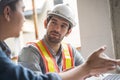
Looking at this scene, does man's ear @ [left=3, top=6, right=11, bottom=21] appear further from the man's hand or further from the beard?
the beard

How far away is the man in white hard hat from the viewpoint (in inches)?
66.8

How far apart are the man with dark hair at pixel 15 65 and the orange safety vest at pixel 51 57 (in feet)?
1.88

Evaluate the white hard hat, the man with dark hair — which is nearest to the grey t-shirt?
the white hard hat

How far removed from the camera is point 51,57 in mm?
1783

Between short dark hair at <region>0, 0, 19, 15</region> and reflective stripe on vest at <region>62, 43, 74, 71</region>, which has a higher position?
short dark hair at <region>0, 0, 19, 15</region>

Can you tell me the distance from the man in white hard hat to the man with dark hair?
21.7 inches

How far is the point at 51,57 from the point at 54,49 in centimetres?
10

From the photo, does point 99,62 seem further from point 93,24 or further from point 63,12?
point 93,24

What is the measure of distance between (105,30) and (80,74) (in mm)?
1220

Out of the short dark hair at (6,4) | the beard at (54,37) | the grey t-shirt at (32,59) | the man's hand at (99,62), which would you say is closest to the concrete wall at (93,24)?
the beard at (54,37)

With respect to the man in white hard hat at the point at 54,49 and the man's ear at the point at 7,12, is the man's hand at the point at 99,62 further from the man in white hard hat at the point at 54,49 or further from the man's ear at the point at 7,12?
the man in white hard hat at the point at 54,49

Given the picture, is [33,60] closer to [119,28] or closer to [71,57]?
[71,57]

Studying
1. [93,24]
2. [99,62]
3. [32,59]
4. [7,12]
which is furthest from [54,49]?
[7,12]

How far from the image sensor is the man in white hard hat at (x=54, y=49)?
66.8 inches
